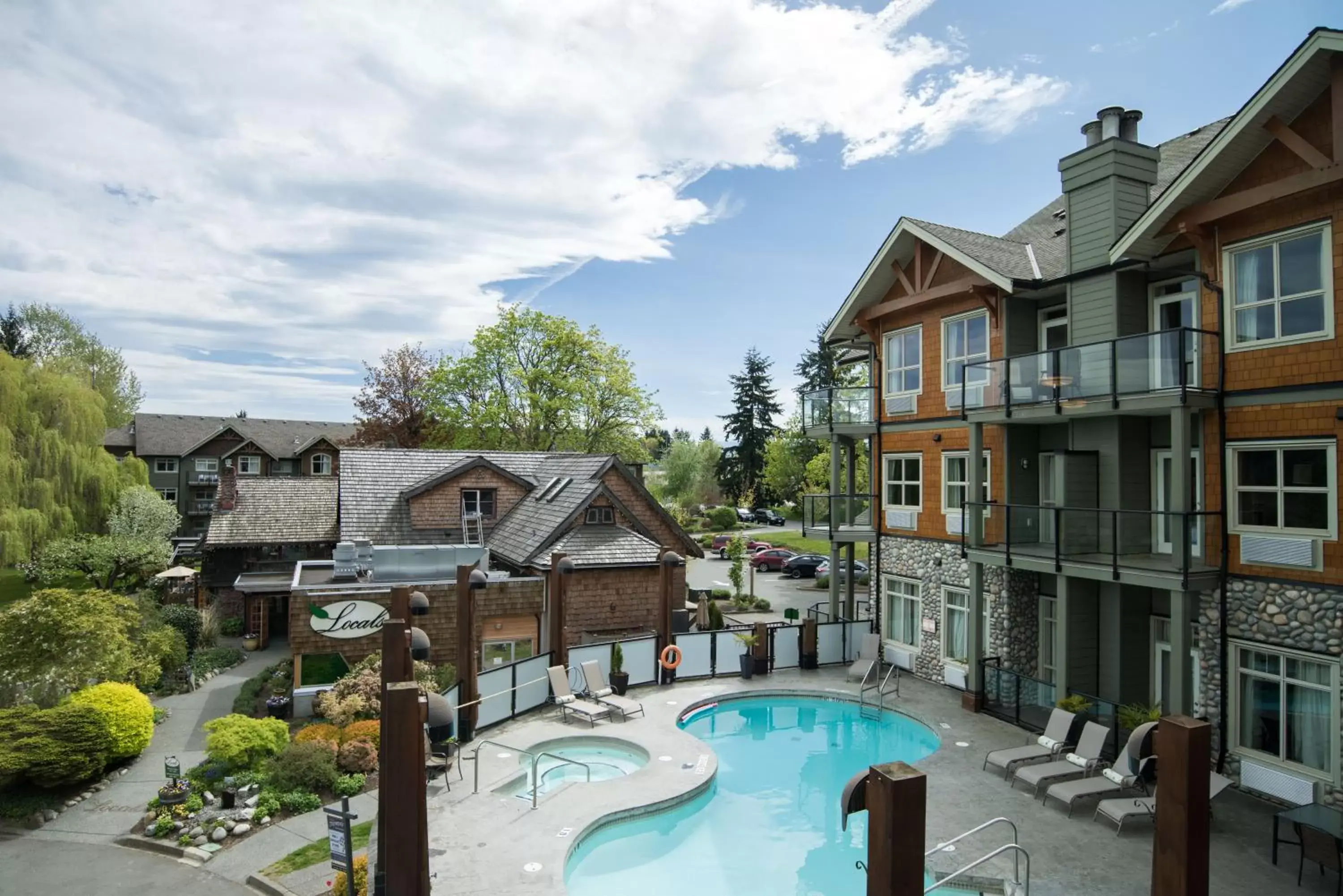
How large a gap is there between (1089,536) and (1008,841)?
601 centimetres

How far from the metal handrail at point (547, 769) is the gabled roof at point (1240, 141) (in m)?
12.3

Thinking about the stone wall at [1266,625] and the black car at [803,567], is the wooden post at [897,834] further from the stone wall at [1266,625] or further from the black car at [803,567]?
the black car at [803,567]

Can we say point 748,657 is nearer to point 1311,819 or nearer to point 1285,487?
point 1311,819

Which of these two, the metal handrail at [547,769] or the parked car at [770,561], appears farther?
the parked car at [770,561]

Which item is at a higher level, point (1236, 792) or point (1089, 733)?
point (1089, 733)

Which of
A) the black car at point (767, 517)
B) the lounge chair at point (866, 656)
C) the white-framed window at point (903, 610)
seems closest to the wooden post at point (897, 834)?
the lounge chair at point (866, 656)

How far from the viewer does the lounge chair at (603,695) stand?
15.1m

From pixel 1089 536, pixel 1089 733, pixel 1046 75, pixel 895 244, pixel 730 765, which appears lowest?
pixel 730 765

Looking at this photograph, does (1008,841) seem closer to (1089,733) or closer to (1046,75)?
(1089,733)

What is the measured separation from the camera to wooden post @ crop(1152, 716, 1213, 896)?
5184 millimetres

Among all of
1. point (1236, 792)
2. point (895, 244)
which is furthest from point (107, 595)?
point (1236, 792)

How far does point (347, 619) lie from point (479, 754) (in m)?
5.43

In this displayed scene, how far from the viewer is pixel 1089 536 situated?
13805 millimetres

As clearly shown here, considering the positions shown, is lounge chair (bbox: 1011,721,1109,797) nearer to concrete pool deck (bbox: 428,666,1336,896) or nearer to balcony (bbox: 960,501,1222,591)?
concrete pool deck (bbox: 428,666,1336,896)
